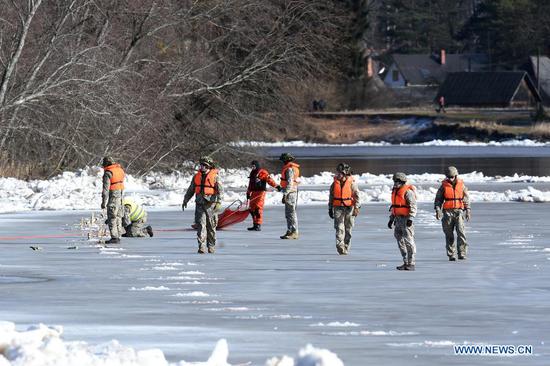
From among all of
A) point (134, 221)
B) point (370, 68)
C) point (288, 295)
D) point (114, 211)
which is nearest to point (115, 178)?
point (114, 211)

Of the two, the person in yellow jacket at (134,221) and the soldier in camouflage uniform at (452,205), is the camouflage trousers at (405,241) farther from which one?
the person in yellow jacket at (134,221)

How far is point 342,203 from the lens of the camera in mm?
21734

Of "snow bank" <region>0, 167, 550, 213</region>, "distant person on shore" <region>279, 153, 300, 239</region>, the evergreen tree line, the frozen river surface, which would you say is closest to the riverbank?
the evergreen tree line

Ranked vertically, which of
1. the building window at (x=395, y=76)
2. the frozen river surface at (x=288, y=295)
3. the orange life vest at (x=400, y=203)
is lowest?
the frozen river surface at (x=288, y=295)

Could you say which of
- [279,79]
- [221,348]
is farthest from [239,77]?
[221,348]

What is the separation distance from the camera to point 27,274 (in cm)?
1872

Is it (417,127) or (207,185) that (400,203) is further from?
(417,127)

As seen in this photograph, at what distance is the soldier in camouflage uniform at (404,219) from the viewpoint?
19.3m

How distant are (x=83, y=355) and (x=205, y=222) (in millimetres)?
12151

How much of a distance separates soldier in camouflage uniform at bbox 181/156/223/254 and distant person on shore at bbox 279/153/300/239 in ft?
9.09

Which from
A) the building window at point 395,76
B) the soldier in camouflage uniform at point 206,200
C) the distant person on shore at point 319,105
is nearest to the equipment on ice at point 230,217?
the soldier in camouflage uniform at point 206,200

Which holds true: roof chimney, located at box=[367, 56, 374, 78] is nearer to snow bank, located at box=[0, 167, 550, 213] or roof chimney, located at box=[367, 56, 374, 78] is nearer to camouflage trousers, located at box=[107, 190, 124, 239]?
snow bank, located at box=[0, 167, 550, 213]

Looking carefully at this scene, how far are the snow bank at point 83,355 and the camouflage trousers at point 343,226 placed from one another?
11.3 meters

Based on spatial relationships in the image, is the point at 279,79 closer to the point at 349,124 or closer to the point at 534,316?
the point at 534,316
